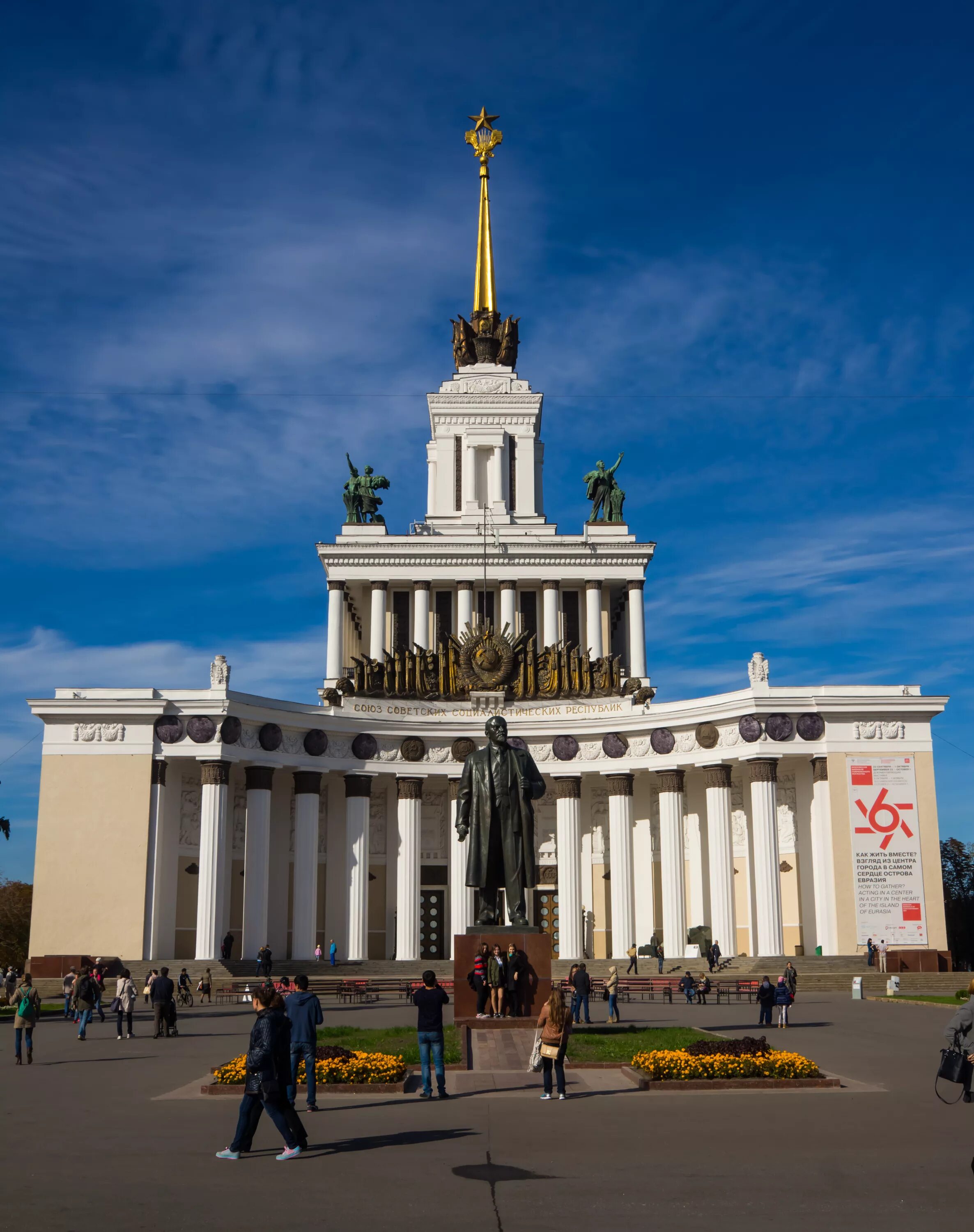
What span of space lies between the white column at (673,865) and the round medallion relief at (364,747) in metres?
11.5

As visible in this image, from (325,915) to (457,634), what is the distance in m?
15.2

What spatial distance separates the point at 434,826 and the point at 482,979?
108 ft

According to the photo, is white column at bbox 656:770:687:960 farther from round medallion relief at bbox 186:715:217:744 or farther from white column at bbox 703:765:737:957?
round medallion relief at bbox 186:715:217:744

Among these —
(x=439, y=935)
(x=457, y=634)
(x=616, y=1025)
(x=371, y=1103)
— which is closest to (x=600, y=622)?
(x=457, y=634)

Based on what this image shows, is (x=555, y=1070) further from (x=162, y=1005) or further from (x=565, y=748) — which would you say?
(x=565, y=748)

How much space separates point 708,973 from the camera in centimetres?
4238

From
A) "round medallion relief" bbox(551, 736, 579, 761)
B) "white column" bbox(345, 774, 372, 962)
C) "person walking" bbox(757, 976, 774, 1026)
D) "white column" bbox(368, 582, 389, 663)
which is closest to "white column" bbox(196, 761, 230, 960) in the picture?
"white column" bbox(345, 774, 372, 962)

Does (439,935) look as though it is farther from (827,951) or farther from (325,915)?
(827,951)

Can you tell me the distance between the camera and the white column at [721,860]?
46281 mm

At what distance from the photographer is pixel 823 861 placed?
152 ft

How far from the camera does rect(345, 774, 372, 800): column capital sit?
50844mm

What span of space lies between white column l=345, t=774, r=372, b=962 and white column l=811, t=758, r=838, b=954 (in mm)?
17140

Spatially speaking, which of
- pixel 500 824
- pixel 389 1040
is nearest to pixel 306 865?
pixel 500 824

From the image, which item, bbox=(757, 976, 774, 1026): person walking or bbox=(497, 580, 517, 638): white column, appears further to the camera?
bbox=(497, 580, 517, 638): white column
